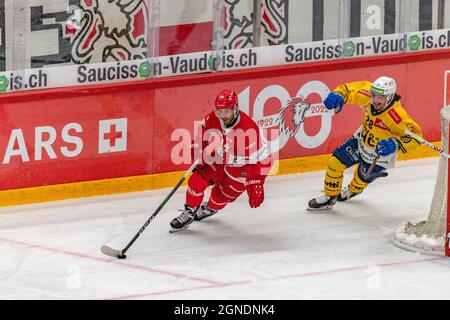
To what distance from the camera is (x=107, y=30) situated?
1277cm

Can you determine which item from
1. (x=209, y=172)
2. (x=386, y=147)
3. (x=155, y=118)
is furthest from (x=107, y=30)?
(x=386, y=147)

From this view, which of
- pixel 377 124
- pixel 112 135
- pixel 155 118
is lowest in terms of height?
pixel 112 135

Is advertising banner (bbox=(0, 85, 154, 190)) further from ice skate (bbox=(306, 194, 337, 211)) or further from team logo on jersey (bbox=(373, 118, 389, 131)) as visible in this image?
team logo on jersey (bbox=(373, 118, 389, 131))

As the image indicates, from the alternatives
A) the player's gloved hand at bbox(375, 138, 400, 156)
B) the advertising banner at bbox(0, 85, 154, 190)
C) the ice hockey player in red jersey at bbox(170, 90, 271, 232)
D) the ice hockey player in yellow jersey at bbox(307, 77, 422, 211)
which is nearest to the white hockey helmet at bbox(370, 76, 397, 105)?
the ice hockey player in yellow jersey at bbox(307, 77, 422, 211)

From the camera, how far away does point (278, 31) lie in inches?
538

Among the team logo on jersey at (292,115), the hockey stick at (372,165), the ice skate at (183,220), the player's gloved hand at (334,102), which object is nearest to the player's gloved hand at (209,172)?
the ice skate at (183,220)

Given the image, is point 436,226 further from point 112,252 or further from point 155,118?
point 155,118

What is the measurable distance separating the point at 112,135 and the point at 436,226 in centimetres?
304

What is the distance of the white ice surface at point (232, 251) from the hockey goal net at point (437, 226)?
3.5 inches

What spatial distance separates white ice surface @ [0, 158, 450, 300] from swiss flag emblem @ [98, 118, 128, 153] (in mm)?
416

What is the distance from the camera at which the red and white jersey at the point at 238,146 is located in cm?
1133

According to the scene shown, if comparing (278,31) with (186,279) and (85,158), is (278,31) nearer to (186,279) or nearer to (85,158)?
(85,158)

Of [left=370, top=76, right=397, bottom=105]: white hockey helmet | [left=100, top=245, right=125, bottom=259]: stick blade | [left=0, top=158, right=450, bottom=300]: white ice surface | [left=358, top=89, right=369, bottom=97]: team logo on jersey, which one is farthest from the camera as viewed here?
[left=358, top=89, right=369, bottom=97]: team logo on jersey

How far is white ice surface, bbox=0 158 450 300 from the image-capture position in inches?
400
